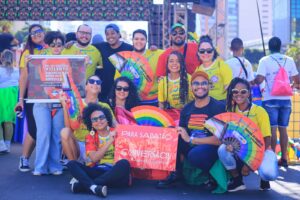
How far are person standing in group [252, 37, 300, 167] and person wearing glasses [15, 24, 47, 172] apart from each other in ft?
9.39

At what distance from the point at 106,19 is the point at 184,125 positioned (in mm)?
9598

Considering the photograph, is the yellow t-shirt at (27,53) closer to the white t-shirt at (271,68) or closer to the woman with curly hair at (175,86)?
the woman with curly hair at (175,86)

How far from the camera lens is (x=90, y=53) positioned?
6.95 m

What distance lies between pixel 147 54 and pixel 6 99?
119 inches

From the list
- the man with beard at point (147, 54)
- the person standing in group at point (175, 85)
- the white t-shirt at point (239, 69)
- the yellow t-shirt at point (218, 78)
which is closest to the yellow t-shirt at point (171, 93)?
the person standing in group at point (175, 85)

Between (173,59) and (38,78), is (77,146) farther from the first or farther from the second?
(173,59)

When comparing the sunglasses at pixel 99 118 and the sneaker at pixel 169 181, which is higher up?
the sunglasses at pixel 99 118

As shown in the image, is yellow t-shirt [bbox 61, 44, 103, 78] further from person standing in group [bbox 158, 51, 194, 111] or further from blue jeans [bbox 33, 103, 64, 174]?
person standing in group [bbox 158, 51, 194, 111]

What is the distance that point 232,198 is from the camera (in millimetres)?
5469

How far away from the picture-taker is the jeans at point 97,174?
5.50 metres

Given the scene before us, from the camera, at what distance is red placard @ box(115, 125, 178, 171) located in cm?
575

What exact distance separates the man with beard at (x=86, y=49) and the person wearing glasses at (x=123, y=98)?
2.25 ft

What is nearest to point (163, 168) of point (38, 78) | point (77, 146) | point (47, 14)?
point (77, 146)

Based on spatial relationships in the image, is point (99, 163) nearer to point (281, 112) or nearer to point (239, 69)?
point (239, 69)
